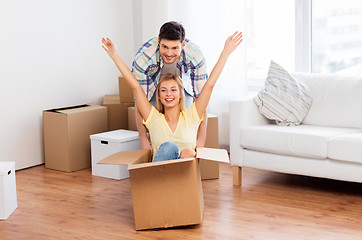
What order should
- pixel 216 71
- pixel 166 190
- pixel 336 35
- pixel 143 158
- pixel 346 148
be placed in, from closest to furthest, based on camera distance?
pixel 166 190
pixel 143 158
pixel 216 71
pixel 346 148
pixel 336 35

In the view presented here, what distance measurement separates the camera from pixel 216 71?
2895 millimetres

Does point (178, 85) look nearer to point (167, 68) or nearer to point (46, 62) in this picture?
point (167, 68)

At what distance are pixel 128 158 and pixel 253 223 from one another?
2.36 ft

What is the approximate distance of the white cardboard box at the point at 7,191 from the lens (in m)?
2.89

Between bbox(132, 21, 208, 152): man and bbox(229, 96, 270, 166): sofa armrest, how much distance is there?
0.30 m

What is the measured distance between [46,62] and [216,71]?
5.58ft

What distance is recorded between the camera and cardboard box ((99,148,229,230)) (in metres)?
2.62

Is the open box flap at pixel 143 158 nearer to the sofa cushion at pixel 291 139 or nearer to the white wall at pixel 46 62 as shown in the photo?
the sofa cushion at pixel 291 139

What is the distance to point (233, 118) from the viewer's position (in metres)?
3.44

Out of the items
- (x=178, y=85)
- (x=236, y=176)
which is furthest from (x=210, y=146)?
(x=178, y=85)

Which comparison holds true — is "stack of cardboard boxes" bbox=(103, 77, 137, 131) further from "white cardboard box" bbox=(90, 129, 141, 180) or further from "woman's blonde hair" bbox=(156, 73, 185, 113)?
"woman's blonde hair" bbox=(156, 73, 185, 113)

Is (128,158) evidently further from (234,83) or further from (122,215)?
(234,83)

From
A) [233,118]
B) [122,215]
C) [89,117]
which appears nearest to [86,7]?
[89,117]

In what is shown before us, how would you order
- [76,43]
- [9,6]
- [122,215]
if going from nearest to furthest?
[122,215] → [9,6] → [76,43]
